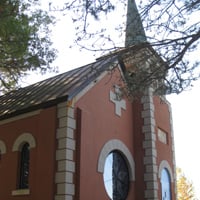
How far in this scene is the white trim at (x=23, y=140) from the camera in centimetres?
1195

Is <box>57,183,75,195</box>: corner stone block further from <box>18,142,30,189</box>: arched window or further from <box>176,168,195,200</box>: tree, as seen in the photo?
<box>176,168,195,200</box>: tree

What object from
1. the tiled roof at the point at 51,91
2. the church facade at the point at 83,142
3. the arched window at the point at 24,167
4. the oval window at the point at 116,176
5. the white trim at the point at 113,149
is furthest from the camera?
the oval window at the point at 116,176

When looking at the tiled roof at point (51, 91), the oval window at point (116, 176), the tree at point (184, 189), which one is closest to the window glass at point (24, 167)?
the tiled roof at point (51, 91)

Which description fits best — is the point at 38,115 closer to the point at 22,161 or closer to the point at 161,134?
the point at 22,161

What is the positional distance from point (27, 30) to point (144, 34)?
561cm

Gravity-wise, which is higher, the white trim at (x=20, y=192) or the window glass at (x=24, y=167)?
the window glass at (x=24, y=167)

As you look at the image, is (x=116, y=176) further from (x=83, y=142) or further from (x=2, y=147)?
(x=2, y=147)

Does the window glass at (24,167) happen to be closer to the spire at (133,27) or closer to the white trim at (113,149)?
the white trim at (113,149)

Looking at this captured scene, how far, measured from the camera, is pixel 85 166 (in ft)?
37.3

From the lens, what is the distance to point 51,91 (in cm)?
1298

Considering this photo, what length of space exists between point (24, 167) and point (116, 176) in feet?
10.1

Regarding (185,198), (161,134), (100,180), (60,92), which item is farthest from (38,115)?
(185,198)

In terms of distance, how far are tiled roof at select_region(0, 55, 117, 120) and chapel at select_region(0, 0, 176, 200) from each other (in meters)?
0.03

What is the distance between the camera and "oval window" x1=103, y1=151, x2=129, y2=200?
12606mm
